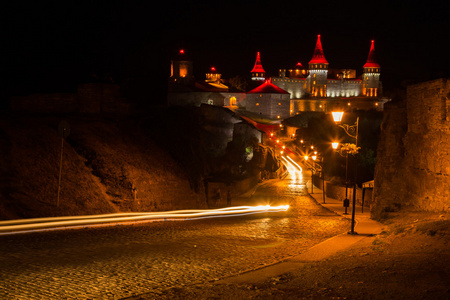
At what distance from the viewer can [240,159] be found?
52125mm

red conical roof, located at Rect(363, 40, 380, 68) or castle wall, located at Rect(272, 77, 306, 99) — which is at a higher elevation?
red conical roof, located at Rect(363, 40, 380, 68)

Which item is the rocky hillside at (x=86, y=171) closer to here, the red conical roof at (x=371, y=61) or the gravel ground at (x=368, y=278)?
the gravel ground at (x=368, y=278)

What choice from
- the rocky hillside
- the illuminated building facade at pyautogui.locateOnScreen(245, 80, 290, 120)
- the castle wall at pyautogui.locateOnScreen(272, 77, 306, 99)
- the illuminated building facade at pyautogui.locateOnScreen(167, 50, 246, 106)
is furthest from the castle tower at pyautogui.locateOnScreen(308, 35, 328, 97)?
the rocky hillside

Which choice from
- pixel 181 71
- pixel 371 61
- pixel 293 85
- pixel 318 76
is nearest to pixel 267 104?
pixel 181 71

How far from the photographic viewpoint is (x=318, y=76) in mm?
97062

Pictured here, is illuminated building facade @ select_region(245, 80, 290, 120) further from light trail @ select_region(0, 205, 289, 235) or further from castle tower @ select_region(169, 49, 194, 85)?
light trail @ select_region(0, 205, 289, 235)

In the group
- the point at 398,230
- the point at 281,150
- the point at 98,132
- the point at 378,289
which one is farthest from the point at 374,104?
→ the point at 378,289

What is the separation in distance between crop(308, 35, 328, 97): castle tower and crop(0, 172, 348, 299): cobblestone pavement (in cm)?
8285

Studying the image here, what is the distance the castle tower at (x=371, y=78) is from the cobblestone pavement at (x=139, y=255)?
9070 centimetres

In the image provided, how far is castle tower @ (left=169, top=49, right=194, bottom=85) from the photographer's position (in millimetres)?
70938

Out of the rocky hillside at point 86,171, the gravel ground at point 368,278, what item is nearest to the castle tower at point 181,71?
the rocky hillside at point 86,171

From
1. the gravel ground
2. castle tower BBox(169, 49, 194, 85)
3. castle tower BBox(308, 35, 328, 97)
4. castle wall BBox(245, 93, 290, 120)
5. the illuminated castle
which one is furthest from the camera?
castle tower BBox(308, 35, 328, 97)

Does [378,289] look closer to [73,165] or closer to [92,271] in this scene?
[92,271]

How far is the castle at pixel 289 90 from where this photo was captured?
233ft
